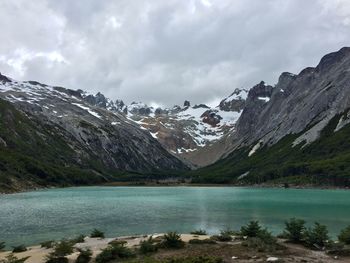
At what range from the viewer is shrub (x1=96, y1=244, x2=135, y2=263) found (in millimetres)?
37844

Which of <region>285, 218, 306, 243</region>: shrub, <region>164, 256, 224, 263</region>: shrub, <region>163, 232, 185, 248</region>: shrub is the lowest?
<region>164, 256, 224, 263</region>: shrub

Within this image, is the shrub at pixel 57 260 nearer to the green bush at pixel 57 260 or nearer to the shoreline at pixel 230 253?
the green bush at pixel 57 260

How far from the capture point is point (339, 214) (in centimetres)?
9269

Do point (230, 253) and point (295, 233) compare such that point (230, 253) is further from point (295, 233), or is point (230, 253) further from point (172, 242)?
point (295, 233)

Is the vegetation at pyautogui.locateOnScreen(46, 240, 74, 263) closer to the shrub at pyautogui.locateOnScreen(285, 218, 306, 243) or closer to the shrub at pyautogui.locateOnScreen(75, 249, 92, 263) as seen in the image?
the shrub at pyautogui.locateOnScreen(75, 249, 92, 263)

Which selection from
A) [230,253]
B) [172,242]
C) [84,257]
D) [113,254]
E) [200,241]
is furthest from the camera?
[200,241]

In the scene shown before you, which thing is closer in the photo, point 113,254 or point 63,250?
point 113,254

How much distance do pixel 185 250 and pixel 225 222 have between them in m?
40.2

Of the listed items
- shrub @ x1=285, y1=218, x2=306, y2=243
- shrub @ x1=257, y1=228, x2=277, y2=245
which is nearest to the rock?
shrub @ x1=257, y1=228, x2=277, y2=245

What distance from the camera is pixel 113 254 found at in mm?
38500

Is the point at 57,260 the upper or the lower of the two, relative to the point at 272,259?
lower

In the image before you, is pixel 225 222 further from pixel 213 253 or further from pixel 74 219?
pixel 213 253

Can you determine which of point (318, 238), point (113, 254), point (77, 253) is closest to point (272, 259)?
point (318, 238)

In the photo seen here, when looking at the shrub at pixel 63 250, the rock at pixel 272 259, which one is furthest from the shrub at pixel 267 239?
the shrub at pixel 63 250
